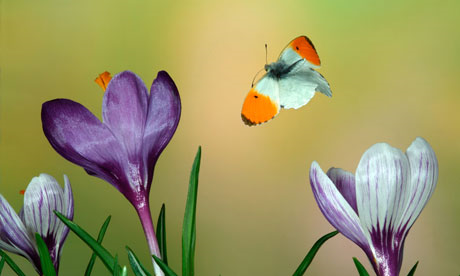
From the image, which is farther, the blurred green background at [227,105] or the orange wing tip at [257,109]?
the blurred green background at [227,105]

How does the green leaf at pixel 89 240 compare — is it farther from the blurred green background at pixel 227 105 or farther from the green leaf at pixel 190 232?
the blurred green background at pixel 227 105

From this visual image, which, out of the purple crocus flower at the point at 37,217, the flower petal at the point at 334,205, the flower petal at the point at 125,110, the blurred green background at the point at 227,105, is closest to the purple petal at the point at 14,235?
the purple crocus flower at the point at 37,217

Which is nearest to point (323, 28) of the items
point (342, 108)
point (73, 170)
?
point (342, 108)

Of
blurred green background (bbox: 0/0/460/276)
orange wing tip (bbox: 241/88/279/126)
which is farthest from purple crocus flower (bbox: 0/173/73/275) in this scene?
blurred green background (bbox: 0/0/460/276)

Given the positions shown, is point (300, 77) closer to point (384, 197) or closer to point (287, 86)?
point (287, 86)

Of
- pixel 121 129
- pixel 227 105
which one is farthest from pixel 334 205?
pixel 227 105

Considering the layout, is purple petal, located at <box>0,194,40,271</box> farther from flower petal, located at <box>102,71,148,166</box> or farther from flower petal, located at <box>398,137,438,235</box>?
flower petal, located at <box>398,137,438,235</box>
